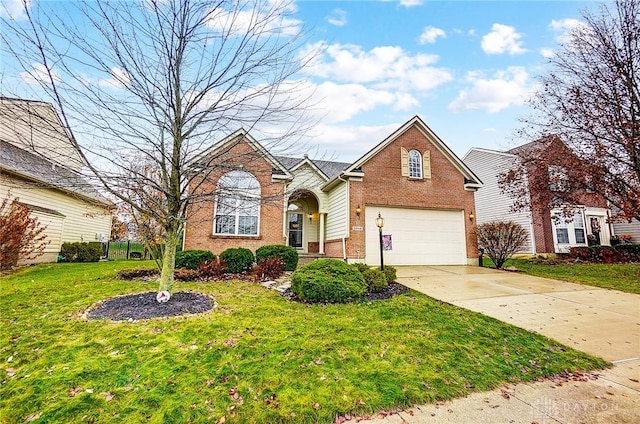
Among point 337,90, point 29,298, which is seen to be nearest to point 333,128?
point 337,90

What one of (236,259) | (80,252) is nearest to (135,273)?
(236,259)

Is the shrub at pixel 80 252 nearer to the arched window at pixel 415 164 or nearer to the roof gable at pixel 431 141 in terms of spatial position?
the roof gable at pixel 431 141

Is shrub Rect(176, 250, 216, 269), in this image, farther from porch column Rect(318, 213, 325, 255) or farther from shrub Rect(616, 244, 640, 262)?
shrub Rect(616, 244, 640, 262)

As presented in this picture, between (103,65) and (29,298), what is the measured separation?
5.00 meters

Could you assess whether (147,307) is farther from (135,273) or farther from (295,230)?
(295,230)

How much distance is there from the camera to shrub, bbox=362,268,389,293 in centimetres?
719

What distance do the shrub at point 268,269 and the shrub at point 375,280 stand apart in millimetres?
3219

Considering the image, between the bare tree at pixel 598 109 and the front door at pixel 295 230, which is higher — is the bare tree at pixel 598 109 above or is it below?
above

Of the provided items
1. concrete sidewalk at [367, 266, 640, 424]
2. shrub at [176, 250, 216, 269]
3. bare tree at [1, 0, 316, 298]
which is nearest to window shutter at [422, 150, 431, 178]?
concrete sidewalk at [367, 266, 640, 424]

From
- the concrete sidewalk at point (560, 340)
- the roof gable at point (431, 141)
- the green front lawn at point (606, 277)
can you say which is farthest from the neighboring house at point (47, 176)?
the green front lawn at point (606, 277)

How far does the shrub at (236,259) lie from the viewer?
989 centimetres

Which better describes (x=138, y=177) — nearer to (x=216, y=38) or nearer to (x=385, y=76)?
(x=216, y=38)

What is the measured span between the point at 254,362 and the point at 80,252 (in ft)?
48.7

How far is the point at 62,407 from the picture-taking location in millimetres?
2604
